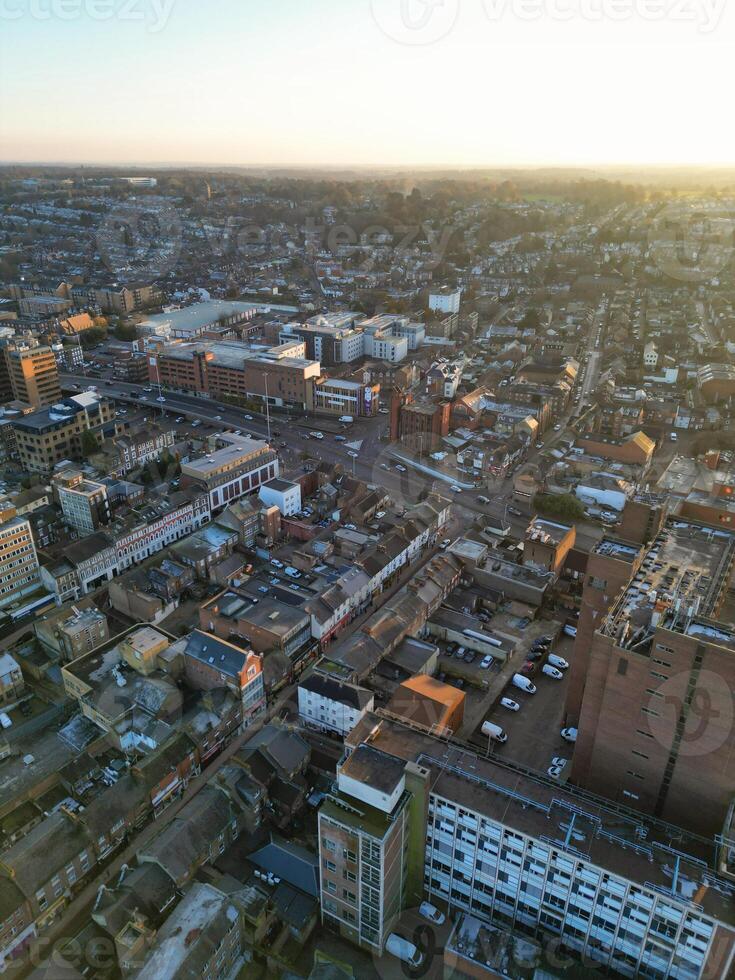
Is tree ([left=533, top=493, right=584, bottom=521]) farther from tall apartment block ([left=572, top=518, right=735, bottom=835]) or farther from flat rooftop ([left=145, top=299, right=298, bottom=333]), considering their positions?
flat rooftop ([left=145, top=299, right=298, bottom=333])

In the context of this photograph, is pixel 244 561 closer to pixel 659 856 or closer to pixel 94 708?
pixel 94 708

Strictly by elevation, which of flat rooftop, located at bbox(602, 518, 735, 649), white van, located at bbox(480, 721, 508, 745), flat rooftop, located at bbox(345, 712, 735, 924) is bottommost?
white van, located at bbox(480, 721, 508, 745)

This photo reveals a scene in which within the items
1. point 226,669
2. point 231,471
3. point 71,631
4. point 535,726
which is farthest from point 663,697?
point 231,471

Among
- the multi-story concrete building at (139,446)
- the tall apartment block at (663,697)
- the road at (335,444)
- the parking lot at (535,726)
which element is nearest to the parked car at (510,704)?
the parking lot at (535,726)

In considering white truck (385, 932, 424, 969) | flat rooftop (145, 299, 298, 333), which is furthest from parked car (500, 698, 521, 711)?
flat rooftop (145, 299, 298, 333)

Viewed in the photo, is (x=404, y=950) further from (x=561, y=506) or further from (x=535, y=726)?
(x=561, y=506)

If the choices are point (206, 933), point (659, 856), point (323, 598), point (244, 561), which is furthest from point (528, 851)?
point (244, 561)
